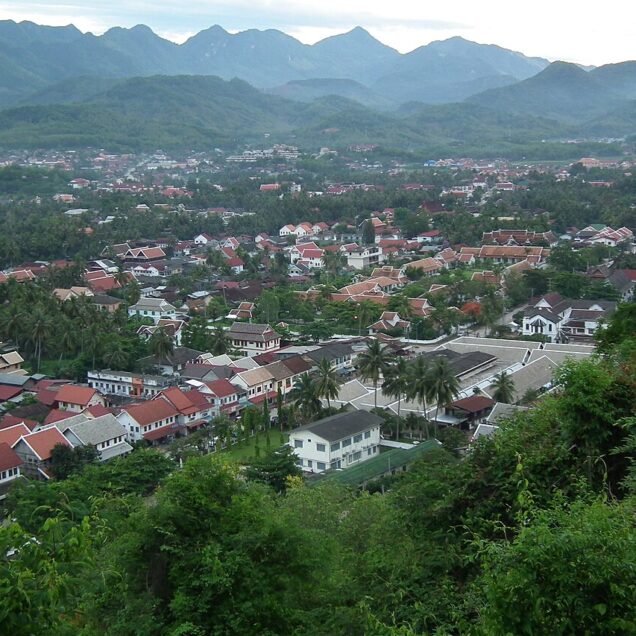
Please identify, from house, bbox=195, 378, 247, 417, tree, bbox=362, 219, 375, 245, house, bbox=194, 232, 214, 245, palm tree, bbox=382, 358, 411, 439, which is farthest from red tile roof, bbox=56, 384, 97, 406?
tree, bbox=362, 219, 375, 245

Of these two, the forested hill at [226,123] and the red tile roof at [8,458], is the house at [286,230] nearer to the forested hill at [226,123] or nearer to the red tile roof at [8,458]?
the red tile roof at [8,458]

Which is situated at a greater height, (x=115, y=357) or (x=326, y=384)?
(x=326, y=384)

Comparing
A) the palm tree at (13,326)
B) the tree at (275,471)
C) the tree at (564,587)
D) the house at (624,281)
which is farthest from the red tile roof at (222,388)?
the tree at (564,587)

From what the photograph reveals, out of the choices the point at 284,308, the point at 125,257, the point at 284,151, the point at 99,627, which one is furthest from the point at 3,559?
the point at 284,151

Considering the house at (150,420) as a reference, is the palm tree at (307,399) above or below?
above

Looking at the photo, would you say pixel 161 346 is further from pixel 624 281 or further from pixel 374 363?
pixel 624 281

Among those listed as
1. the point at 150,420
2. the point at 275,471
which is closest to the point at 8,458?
the point at 150,420

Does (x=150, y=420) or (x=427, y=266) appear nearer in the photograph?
(x=150, y=420)
